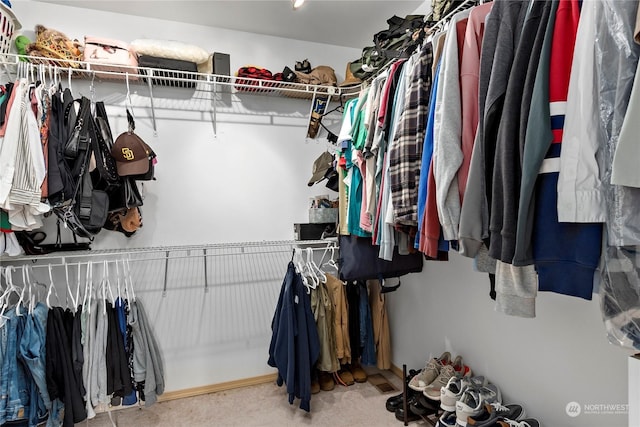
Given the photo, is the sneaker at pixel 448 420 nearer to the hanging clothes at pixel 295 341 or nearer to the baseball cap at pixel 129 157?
the hanging clothes at pixel 295 341

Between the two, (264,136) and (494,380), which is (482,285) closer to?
(494,380)

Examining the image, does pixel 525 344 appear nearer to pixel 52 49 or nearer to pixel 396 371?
pixel 396 371

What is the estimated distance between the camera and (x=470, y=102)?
1.02 m

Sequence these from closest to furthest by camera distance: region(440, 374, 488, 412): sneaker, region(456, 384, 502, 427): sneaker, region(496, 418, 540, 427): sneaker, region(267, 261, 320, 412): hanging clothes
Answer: region(496, 418, 540, 427): sneaker, region(456, 384, 502, 427): sneaker, region(440, 374, 488, 412): sneaker, region(267, 261, 320, 412): hanging clothes

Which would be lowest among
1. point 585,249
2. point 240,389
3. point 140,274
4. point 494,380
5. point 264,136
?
point 240,389

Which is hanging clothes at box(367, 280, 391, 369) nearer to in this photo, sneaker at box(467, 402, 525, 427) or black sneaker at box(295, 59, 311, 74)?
sneaker at box(467, 402, 525, 427)

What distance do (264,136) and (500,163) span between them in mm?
2101

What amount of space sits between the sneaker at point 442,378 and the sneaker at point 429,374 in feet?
0.10

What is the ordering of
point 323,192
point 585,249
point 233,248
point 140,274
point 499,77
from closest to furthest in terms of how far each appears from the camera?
point 585,249 < point 499,77 < point 140,274 < point 233,248 < point 323,192

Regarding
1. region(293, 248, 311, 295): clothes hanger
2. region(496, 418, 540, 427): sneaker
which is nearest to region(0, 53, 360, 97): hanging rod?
region(293, 248, 311, 295): clothes hanger

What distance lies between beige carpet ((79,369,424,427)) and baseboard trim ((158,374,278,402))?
0.04m

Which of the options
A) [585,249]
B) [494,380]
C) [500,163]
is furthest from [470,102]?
[494,380]

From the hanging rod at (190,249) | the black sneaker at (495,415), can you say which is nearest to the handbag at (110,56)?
the hanging rod at (190,249)

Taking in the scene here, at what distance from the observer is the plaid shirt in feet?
4.09
